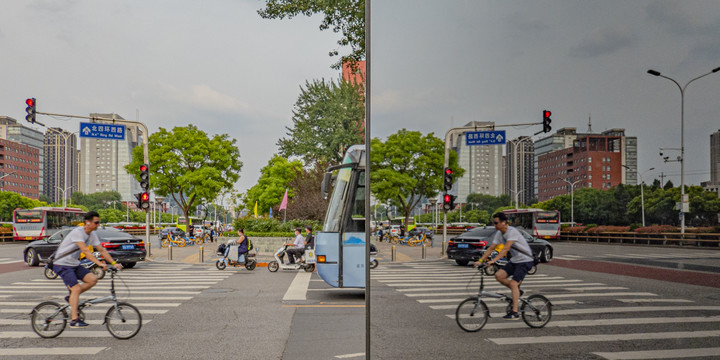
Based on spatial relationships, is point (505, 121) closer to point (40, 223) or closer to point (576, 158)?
point (576, 158)

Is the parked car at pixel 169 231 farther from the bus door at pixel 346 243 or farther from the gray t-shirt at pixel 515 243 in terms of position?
the gray t-shirt at pixel 515 243

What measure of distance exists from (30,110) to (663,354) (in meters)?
11.8

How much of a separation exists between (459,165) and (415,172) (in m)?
0.43

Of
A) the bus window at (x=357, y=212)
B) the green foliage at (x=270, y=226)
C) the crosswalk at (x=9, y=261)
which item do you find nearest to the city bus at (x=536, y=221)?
the bus window at (x=357, y=212)

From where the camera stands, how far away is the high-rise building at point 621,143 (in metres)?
0.90

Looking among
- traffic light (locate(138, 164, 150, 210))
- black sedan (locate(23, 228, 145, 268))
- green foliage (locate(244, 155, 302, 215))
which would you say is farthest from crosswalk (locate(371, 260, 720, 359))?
green foliage (locate(244, 155, 302, 215))

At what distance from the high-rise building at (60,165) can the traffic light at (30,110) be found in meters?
0.50

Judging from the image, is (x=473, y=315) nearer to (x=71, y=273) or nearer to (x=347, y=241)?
(x=71, y=273)

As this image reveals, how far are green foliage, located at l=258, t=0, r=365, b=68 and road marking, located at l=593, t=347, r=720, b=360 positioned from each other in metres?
11.8

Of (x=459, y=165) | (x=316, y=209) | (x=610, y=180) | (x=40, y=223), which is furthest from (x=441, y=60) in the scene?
(x=316, y=209)

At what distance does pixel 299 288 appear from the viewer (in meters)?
12.3

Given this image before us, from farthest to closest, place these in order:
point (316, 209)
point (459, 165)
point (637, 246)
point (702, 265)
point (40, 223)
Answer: point (316, 209) < point (40, 223) < point (459, 165) < point (637, 246) < point (702, 265)

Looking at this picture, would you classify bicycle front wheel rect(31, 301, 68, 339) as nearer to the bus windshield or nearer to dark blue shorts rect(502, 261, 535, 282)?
the bus windshield

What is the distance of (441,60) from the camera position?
1144mm
